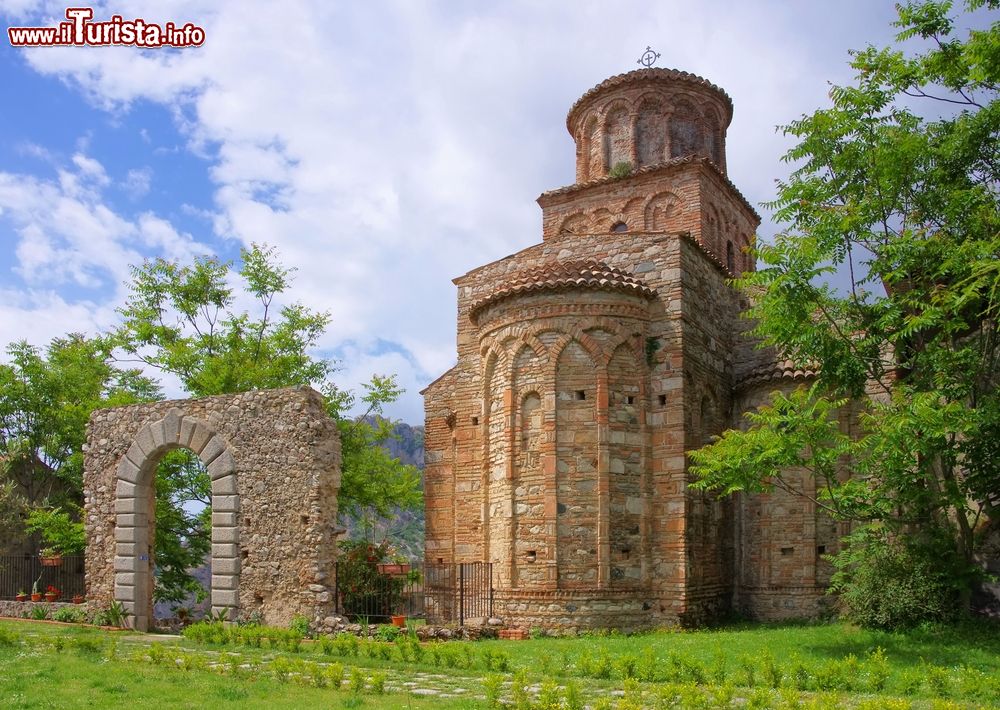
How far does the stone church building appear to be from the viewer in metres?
14.0

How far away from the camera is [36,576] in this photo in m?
18.4

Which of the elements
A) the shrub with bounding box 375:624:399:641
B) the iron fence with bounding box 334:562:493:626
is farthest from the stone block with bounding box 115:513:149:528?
the shrub with bounding box 375:624:399:641

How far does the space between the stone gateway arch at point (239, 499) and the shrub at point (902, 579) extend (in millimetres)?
7964

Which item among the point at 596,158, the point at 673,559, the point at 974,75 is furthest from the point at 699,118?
the point at 673,559

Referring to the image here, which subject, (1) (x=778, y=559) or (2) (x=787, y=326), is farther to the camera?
(1) (x=778, y=559)

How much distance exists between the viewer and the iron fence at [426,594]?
14.4m

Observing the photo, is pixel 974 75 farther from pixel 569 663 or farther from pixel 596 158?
pixel 596 158

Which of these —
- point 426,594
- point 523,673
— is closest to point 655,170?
point 426,594

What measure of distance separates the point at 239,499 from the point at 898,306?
1055cm

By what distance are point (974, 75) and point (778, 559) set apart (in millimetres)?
8680

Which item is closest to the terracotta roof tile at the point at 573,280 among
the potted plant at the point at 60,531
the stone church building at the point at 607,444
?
the stone church building at the point at 607,444

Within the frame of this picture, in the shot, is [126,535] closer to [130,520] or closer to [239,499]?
[130,520]

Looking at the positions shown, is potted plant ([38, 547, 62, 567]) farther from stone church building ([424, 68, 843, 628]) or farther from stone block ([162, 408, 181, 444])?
stone church building ([424, 68, 843, 628])

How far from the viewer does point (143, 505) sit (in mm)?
15156
